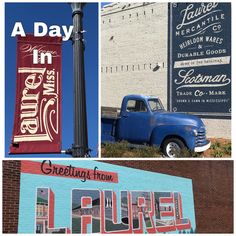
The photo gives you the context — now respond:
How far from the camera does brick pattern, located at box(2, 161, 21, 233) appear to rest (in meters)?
11.1

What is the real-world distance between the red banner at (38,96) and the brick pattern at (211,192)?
168 inches

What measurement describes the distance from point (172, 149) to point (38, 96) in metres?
4.32

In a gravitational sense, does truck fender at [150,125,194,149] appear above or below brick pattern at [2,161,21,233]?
above

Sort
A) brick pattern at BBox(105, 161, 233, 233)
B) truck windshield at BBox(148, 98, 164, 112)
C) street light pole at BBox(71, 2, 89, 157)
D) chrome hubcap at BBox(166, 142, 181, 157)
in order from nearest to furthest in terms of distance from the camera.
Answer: street light pole at BBox(71, 2, 89, 157)
chrome hubcap at BBox(166, 142, 181, 157)
truck windshield at BBox(148, 98, 164, 112)
brick pattern at BBox(105, 161, 233, 233)

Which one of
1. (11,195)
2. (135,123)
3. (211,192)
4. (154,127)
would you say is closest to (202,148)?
(154,127)

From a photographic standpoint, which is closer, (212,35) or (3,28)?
(3,28)

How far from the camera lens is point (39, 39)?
12.0m

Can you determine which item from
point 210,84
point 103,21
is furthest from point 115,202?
point 103,21

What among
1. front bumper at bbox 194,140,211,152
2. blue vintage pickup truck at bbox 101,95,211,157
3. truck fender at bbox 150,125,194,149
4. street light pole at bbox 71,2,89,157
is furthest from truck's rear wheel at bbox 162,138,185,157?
street light pole at bbox 71,2,89,157

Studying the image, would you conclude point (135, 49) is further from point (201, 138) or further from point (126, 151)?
point (201, 138)

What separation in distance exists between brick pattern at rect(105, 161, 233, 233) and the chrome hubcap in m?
1.15

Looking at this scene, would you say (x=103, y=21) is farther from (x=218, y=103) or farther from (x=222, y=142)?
(x=222, y=142)

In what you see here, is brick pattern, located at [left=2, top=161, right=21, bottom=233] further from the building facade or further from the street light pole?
the building facade

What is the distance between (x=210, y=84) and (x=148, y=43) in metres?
2.33
